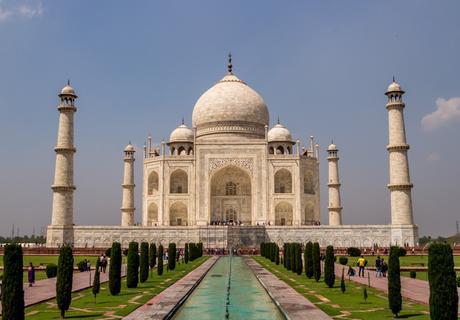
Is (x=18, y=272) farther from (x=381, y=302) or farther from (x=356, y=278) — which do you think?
(x=356, y=278)

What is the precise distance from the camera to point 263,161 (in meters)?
33.9

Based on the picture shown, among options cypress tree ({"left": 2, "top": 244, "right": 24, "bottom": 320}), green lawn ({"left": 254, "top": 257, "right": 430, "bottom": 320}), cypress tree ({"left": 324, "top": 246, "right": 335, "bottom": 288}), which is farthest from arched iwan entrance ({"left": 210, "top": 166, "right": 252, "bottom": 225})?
cypress tree ({"left": 2, "top": 244, "right": 24, "bottom": 320})

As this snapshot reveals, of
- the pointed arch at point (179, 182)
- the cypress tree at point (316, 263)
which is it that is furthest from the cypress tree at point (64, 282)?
the pointed arch at point (179, 182)

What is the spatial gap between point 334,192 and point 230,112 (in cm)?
854

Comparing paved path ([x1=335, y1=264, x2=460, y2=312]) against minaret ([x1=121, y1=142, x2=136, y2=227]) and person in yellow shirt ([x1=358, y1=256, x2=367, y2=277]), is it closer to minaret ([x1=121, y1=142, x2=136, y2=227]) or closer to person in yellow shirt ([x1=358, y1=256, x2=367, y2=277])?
person in yellow shirt ([x1=358, y1=256, x2=367, y2=277])

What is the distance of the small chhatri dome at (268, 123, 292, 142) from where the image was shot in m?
36.8

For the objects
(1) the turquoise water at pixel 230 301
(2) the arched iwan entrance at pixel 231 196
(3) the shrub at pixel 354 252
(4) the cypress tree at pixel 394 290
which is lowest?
(1) the turquoise water at pixel 230 301

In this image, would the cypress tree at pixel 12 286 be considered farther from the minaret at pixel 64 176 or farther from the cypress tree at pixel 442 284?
the minaret at pixel 64 176

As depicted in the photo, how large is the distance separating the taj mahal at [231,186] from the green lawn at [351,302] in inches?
599

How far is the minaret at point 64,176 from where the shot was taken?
2889cm

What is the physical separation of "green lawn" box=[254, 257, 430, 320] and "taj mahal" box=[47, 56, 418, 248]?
15219 mm

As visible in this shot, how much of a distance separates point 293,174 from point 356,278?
Answer: 18.7 meters

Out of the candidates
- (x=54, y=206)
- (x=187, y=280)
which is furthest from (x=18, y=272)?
(x=54, y=206)

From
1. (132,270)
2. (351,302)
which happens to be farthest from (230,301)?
(132,270)
